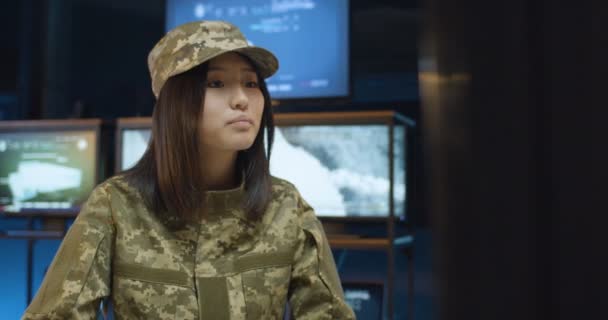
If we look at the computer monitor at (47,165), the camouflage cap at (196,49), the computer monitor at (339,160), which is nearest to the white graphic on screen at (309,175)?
the computer monitor at (339,160)

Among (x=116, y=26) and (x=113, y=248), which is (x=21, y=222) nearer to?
(x=116, y=26)

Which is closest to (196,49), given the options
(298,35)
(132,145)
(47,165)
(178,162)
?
(178,162)

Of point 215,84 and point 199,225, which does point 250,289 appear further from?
point 215,84

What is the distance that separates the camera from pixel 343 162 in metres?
2.74

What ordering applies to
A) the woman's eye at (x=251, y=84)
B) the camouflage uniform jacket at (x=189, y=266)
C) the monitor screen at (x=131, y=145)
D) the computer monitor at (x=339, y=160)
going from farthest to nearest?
the monitor screen at (x=131, y=145) → the computer monitor at (x=339, y=160) → the woman's eye at (x=251, y=84) → the camouflage uniform jacket at (x=189, y=266)

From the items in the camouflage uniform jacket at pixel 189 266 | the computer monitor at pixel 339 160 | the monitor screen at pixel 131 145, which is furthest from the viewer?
the monitor screen at pixel 131 145

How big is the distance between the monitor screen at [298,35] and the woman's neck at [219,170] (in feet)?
6.23

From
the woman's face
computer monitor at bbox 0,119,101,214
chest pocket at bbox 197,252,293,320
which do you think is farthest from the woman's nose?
computer monitor at bbox 0,119,101,214

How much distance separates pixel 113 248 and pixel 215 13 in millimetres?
2387

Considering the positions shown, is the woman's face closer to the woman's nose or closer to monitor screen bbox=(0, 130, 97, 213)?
the woman's nose

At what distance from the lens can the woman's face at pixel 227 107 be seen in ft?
3.61

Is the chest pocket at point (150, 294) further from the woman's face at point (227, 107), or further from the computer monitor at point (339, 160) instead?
Answer: the computer monitor at point (339, 160)

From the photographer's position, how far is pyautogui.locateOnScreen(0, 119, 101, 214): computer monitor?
303 centimetres

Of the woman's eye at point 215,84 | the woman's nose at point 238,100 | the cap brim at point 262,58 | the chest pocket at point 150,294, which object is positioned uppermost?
the cap brim at point 262,58
